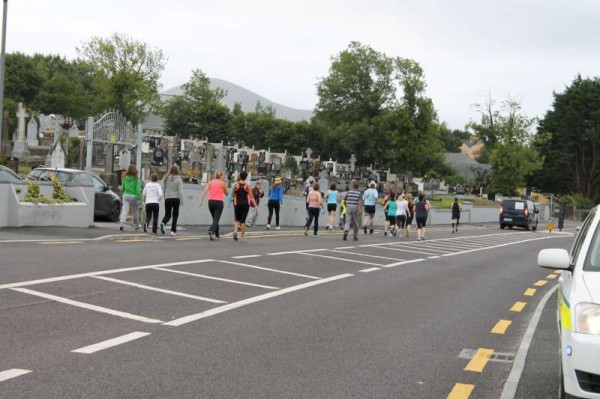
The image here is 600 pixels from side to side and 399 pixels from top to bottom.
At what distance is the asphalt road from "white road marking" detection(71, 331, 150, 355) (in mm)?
27

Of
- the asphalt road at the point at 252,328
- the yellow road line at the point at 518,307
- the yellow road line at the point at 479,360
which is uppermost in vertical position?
the asphalt road at the point at 252,328

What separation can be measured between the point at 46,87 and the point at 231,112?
2945 cm

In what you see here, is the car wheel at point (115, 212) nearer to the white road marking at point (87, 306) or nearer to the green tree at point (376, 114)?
the white road marking at point (87, 306)

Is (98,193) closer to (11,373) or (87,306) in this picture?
(87,306)

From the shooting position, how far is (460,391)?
5.52m

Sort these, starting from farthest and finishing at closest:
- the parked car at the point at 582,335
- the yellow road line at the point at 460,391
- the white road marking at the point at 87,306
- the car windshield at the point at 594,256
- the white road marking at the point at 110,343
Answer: the white road marking at the point at 87,306, the white road marking at the point at 110,343, the yellow road line at the point at 460,391, the car windshield at the point at 594,256, the parked car at the point at 582,335

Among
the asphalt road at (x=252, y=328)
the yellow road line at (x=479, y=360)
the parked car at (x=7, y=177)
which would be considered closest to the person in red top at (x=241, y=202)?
the asphalt road at (x=252, y=328)

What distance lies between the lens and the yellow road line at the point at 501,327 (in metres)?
8.26

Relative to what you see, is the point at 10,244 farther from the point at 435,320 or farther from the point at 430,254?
the point at 430,254

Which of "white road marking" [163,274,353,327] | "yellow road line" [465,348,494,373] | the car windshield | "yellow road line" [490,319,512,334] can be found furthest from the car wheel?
the car windshield

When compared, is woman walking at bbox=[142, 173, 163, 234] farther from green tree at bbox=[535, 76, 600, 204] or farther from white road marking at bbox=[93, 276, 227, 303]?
green tree at bbox=[535, 76, 600, 204]

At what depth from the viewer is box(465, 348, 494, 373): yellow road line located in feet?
20.6

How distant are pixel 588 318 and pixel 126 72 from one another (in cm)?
7165

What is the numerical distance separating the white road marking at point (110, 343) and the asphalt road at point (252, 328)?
3 cm
